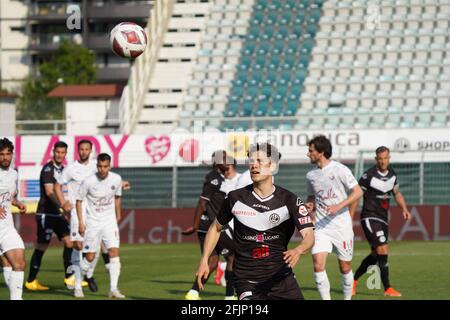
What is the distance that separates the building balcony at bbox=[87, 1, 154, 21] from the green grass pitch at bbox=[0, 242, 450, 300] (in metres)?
53.7

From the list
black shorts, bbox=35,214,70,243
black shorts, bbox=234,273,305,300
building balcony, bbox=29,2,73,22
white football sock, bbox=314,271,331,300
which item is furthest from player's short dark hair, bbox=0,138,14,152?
building balcony, bbox=29,2,73,22

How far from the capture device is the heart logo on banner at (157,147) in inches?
1268

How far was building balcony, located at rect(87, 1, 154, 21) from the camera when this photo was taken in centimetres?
8012

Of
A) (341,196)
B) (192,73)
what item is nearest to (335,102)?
(192,73)

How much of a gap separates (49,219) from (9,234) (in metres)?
4.90

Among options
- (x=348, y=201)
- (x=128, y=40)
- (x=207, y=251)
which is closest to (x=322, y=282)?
(x=348, y=201)

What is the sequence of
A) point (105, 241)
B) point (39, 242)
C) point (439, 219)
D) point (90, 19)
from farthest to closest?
point (90, 19)
point (439, 219)
point (39, 242)
point (105, 241)

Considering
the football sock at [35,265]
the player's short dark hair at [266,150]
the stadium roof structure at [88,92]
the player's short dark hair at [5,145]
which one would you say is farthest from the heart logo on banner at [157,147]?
the player's short dark hair at [266,150]

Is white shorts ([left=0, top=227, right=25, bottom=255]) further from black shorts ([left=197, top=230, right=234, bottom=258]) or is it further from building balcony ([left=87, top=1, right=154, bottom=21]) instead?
building balcony ([left=87, top=1, right=154, bottom=21])

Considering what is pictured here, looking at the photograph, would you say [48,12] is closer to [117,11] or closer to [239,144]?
[117,11]

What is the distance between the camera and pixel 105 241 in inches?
657

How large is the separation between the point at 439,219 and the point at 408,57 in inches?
414

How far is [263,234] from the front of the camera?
9891mm
